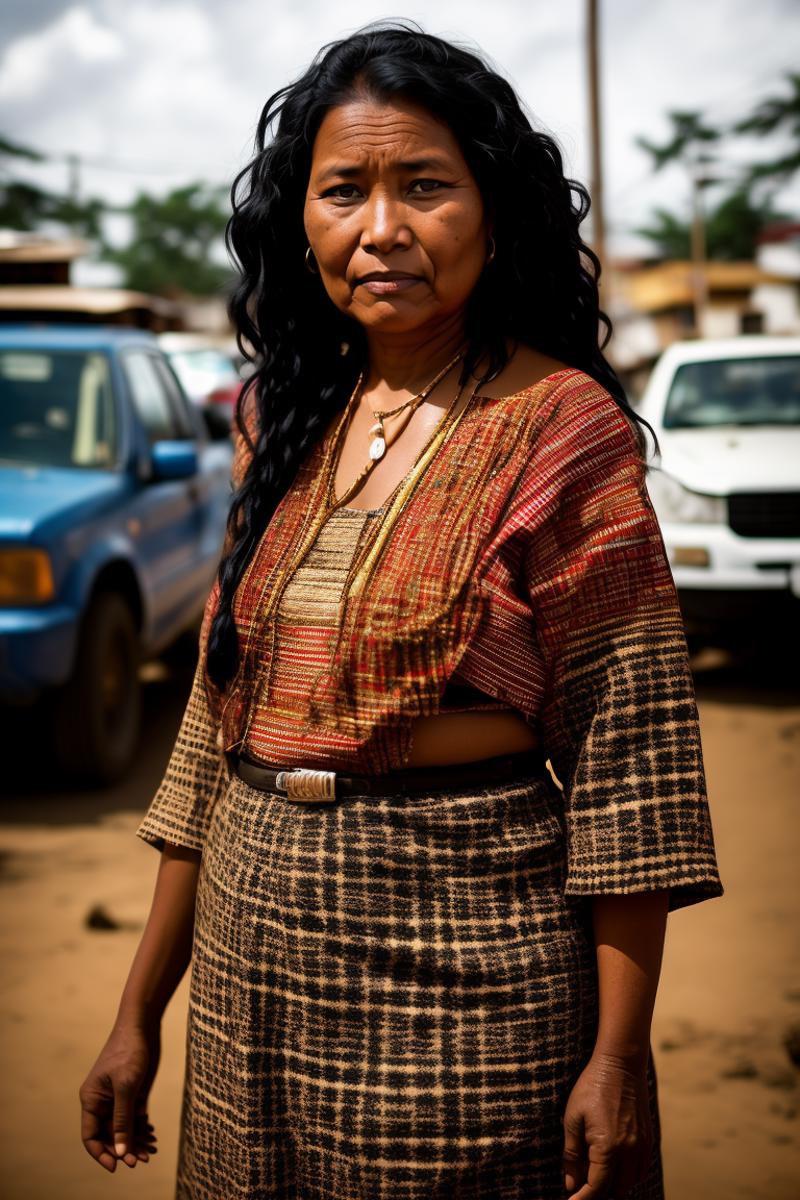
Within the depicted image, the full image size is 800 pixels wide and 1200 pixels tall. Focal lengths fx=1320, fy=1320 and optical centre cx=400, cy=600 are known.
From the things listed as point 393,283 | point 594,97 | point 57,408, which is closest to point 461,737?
point 393,283

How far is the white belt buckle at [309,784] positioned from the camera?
1433 mm

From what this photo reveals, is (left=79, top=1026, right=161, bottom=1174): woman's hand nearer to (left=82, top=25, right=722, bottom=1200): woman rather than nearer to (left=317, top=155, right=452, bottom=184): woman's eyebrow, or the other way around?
(left=82, top=25, right=722, bottom=1200): woman

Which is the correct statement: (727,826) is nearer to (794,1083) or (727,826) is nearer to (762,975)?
(762,975)

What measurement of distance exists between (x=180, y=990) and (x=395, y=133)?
3.19 m

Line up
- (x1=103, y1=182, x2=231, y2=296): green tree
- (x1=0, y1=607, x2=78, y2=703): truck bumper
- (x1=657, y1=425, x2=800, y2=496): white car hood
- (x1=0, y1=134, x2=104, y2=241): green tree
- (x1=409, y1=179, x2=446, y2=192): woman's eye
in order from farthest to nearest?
(x1=103, y1=182, x2=231, y2=296): green tree < (x1=0, y1=134, x2=104, y2=241): green tree < (x1=657, y1=425, x2=800, y2=496): white car hood < (x1=0, y1=607, x2=78, y2=703): truck bumper < (x1=409, y1=179, x2=446, y2=192): woman's eye

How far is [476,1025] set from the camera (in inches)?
55.1

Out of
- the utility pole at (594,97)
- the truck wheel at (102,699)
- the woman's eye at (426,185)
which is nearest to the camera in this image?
the woman's eye at (426,185)

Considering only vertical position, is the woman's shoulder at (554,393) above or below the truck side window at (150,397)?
below

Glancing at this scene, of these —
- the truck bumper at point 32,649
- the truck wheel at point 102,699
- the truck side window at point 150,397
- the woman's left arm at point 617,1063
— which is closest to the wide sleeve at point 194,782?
the woman's left arm at point 617,1063

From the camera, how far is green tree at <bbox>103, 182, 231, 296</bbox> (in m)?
66.5

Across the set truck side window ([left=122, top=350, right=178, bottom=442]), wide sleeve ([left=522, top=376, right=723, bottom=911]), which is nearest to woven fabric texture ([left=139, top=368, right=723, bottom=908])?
wide sleeve ([left=522, top=376, right=723, bottom=911])

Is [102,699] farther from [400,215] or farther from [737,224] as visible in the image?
[737,224]

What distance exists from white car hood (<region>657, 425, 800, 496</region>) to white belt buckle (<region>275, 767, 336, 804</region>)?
5.94 m

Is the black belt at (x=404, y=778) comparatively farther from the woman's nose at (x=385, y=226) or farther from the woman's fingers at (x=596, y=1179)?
the woman's nose at (x=385, y=226)
